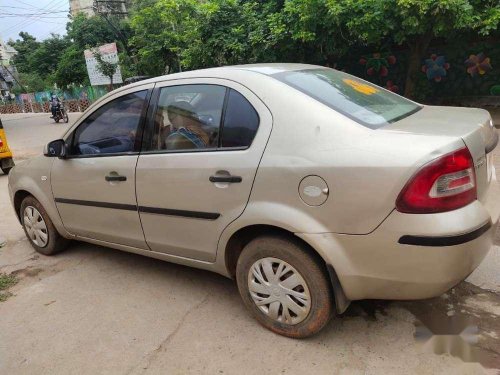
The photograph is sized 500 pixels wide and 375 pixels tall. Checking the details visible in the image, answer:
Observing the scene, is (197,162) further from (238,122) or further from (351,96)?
(351,96)

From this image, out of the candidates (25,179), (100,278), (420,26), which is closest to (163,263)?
(100,278)

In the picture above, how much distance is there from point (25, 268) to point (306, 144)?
3171 mm

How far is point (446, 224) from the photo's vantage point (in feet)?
6.51

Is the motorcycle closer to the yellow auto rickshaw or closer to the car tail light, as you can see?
the yellow auto rickshaw

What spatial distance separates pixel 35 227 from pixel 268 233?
9.13ft

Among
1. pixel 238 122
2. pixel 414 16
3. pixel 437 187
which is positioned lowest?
pixel 437 187

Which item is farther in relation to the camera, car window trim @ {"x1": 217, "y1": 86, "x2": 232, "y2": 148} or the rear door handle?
car window trim @ {"x1": 217, "y1": 86, "x2": 232, "y2": 148}

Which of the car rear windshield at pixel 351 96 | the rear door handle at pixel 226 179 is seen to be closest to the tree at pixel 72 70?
the car rear windshield at pixel 351 96

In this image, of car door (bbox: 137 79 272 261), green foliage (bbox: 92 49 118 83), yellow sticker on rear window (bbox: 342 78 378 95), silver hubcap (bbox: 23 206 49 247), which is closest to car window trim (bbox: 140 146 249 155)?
car door (bbox: 137 79 272 261)

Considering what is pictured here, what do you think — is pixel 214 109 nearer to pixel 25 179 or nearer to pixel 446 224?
pixel 446 224

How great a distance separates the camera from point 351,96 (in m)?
2.66

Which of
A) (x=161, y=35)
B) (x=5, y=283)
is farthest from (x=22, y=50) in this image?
(x=5, y=283)

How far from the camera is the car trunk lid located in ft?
7.01

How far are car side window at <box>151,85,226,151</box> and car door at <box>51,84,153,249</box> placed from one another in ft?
0.59
